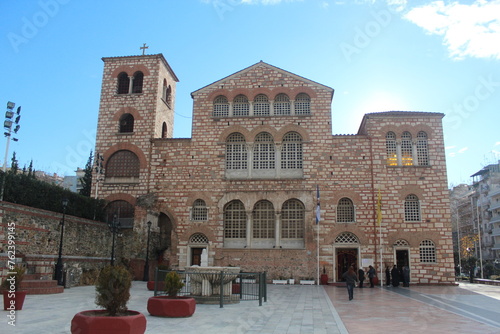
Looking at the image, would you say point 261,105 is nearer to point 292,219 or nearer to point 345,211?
point 292,219

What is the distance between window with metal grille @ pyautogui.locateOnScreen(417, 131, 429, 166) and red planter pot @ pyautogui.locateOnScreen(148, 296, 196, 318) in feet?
71.9

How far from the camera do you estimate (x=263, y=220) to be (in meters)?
28.6

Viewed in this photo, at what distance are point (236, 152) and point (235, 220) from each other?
482 centimetres

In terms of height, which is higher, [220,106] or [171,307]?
[220,106]

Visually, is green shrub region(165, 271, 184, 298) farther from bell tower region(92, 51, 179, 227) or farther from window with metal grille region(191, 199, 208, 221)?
bell tower region(92, 51, 179, 227)

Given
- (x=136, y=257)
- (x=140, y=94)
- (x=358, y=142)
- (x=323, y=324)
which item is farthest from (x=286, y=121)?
(x=323, y=324)

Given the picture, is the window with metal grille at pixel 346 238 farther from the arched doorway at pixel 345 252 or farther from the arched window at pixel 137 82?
the arched window at pixel 137 82

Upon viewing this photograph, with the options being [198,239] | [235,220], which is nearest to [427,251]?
[235,220]

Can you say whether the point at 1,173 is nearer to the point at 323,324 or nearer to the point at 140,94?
the point at 140,94

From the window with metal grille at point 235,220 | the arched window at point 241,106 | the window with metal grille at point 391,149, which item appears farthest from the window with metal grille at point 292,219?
the arched window at point 241,106

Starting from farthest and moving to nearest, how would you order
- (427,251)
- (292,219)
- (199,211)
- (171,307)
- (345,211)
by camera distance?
(199,211), (292,219), (345,211), (427,251), (171,307)

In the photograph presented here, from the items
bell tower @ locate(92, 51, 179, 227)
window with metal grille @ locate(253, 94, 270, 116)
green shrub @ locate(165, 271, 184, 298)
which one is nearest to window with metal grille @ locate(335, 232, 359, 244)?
window with metal grille @ locate(253, 94, 270, 116)

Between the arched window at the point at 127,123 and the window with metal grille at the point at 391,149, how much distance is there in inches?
730

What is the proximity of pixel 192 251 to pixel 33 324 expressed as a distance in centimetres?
1899
